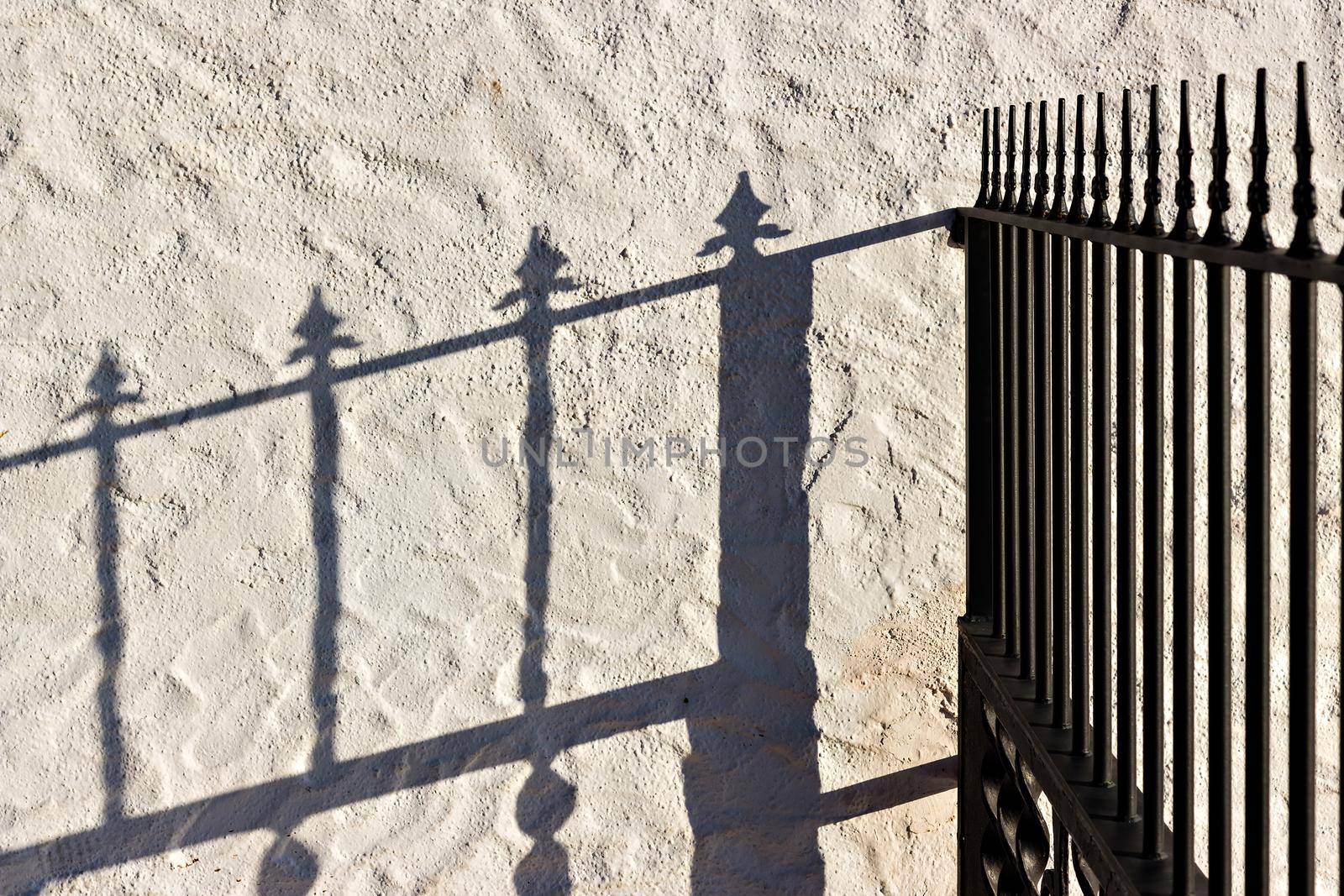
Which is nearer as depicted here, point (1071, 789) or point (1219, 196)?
point (1219, 196)

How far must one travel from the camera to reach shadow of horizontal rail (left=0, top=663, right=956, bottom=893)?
2312mm

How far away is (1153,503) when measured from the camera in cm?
137

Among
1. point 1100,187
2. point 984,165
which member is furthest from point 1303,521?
point 984,165

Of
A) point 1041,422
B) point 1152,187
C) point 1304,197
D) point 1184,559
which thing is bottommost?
point 1184,559

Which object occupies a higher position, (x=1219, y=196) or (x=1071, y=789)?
(x=1219, y=196)

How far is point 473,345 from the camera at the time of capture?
2.28m

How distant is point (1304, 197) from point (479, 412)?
1652mm

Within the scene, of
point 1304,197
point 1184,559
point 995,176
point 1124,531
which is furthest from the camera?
point 995,176

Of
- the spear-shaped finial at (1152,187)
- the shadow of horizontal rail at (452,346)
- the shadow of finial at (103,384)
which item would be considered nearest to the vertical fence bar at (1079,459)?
the spear-shaped finial at (1152,187)

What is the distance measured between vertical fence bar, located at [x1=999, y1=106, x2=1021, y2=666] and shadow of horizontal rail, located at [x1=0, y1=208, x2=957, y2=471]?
13.8 inches

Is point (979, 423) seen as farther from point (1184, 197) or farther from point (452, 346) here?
point (452, 346)

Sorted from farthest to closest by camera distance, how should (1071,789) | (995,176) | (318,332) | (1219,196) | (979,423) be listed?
(318,332) → (979,423) → (995,176) → (1071,789) → (1219,196)

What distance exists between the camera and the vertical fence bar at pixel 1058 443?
1.69 m

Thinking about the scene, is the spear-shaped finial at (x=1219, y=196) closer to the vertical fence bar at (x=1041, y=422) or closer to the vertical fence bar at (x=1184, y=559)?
the vertical fence bar at (x=1184, y=559)
